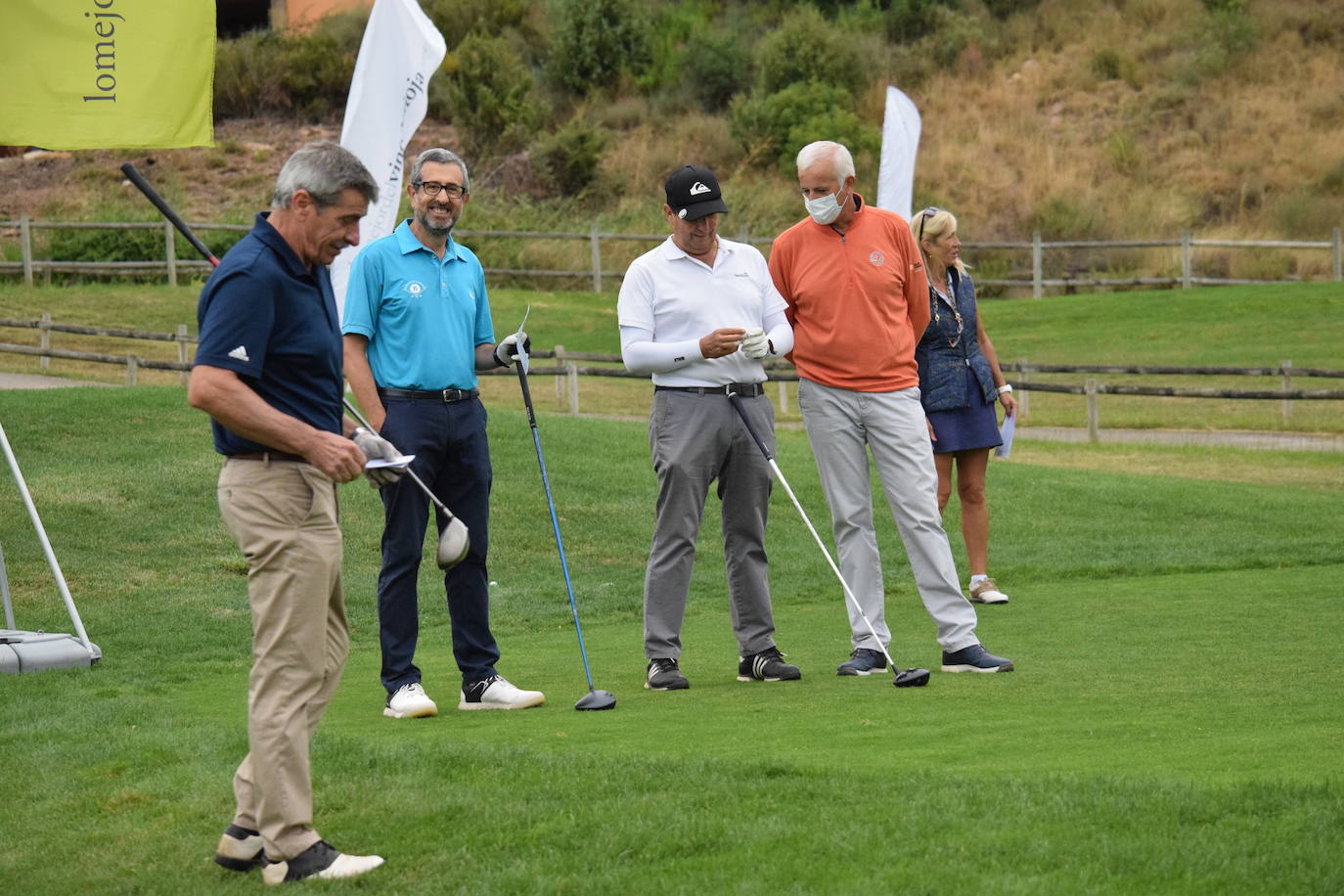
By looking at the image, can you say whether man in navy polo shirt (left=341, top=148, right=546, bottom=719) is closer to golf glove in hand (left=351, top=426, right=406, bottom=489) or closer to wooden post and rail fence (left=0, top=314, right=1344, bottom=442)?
golf glove in hand (left=351, top=426, right=406, bottom=489)

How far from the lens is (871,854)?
4219 mm

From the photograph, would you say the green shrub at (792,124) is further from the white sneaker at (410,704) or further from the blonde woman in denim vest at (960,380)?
the white sneaker at (410,704)

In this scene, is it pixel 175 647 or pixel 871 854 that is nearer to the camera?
pixel 871 854

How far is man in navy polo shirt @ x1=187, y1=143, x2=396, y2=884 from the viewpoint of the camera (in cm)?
429

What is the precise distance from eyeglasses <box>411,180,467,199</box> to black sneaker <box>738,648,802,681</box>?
7.53 ft

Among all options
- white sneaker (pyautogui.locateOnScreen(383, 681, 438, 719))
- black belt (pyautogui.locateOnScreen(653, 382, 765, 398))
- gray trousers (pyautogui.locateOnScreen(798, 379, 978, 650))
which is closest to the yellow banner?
black belt (pyautogui.locateOnScreen(653, 382, 765, 398))

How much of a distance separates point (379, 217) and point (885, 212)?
7486 millimetres

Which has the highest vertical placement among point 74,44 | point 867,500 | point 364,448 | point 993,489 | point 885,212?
point 74,44

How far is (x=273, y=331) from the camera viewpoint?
4.39m

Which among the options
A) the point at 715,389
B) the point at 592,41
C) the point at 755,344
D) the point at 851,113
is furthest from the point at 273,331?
the point at 592,41

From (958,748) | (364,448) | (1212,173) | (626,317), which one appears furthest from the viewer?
(1212,173)

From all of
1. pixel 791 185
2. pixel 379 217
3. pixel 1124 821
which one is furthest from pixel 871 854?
pixel 791 185

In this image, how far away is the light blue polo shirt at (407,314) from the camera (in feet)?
21.6

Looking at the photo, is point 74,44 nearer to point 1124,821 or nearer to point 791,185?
point 1124,821
